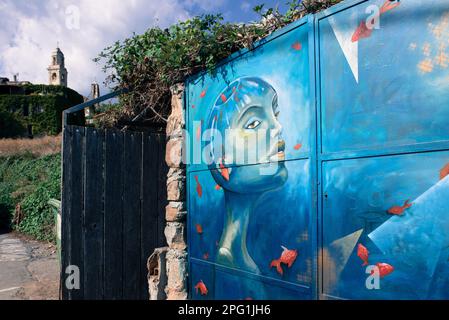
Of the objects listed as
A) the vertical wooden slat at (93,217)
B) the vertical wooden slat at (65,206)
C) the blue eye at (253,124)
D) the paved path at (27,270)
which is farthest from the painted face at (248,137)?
the paved path at (27,270)

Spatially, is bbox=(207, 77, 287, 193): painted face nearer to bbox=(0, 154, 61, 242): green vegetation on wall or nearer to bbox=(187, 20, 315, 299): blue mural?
bbox=(187, 20, 315, 299): blue mural

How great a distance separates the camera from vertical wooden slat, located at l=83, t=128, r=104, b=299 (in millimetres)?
3887

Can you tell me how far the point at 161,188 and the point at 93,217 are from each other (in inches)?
33.1

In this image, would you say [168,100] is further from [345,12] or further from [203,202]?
[345,12]

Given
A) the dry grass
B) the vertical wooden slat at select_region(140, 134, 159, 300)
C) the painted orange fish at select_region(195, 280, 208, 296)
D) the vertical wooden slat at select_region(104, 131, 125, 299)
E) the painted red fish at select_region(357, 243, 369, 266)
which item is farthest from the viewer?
the dry grass

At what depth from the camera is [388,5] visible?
218cm

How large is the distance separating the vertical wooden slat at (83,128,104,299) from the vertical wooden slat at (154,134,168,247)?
0.68 metres

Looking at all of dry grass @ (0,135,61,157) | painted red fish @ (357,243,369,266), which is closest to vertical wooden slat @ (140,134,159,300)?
painted red fish @ (357,243,369,266)

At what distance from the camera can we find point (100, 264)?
398 cm

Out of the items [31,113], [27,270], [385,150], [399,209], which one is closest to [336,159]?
[385,150]

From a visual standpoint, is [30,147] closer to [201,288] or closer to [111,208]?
[111,208]

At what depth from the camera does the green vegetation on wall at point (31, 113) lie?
36875 mm

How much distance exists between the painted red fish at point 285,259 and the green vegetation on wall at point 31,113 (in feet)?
126
